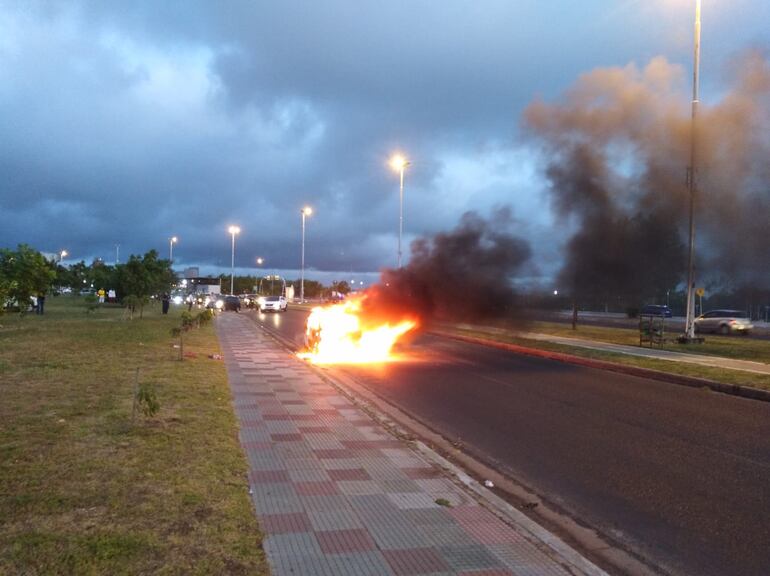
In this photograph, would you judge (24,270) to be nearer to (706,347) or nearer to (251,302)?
(706,347)

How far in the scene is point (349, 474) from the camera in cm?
573

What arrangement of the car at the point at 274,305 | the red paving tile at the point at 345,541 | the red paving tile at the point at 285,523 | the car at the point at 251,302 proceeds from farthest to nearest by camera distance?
the car at the point at 251,302
the car at the point at 274,305
the red paving tile at the point at 285,523
the red paving tile at the point at 345,541

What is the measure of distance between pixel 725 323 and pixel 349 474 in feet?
96.7

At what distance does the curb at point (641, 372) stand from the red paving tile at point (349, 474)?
27.6 ft

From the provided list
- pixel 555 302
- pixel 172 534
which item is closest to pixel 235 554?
pixel 172 534

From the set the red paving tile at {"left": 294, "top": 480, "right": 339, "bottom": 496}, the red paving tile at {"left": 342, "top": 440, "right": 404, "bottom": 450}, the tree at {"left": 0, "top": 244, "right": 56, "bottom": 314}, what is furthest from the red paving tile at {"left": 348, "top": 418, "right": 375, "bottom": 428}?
the tree at {"left": 0, "top": 244, "right": 56, "bottom": 314}

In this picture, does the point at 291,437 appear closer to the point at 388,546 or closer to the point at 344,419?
the point at 344,419

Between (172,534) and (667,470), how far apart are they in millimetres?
4863

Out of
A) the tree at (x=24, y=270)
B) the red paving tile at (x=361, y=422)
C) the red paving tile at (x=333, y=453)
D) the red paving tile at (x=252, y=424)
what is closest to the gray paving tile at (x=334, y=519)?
the red paving tile at (x=333, y=453)

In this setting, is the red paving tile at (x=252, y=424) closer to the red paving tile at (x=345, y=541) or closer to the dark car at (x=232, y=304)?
the red paving tile at (x=345, y=541)

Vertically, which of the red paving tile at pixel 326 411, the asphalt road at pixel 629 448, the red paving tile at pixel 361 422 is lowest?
the asphalt road at pixel 629 448

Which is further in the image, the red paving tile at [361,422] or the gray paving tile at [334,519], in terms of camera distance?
the red paving tile at [361,422]

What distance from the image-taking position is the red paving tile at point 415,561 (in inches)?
149

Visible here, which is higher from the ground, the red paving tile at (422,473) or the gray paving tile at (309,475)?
the gray paving tile at (309,475)
